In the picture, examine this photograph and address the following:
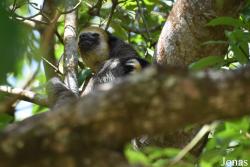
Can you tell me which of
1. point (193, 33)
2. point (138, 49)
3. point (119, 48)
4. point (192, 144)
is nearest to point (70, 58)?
point (119, 48)

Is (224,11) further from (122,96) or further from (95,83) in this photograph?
(122,96)

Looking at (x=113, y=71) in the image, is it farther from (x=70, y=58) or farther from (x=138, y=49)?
(x=138, y=49)

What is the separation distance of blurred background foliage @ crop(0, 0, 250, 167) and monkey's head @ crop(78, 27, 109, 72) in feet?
0.54

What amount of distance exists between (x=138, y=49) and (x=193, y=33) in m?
2.57

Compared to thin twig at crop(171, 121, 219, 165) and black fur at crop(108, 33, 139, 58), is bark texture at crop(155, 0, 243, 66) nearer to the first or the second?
black fur at crop(108, 33, 139, 58)

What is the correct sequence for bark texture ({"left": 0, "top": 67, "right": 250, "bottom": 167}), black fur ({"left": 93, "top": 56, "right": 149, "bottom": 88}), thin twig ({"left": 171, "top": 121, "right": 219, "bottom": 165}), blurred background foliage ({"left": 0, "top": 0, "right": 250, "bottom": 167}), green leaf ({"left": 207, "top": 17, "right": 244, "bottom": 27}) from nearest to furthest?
blurred background foliage ({"left": 0, "top": 0, "right": 250, "bottom": 167}) < bark texture ({"left": 0, "top": 67, "right": 250, "bottom": 167}) < thin twig ({"left": 171, "top": 121, "right": 219, "bottom": 165}) < green leaf ({"left": 207, "top": 17, "right": 244, "bottom": 27}) < black fur ({"left": 93, "top": 56, "right": 149, "bottom": 88})

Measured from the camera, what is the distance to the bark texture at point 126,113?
1618 mm

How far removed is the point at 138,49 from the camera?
6969 millimetres

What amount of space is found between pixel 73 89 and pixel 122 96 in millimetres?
3846

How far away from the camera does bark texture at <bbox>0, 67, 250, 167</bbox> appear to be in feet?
5.31

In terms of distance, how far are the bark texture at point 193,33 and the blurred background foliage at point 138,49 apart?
0.44ft

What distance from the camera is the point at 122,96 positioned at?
163 centimetres

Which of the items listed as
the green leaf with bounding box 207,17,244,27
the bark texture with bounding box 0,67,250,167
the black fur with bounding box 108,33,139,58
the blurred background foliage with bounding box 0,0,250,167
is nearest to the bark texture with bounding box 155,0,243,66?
the blurred background foliage with bounding box 0,0,250,167

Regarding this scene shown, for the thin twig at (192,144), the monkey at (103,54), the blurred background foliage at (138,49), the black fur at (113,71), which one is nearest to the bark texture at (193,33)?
the blurred background foliage at (138,49)
